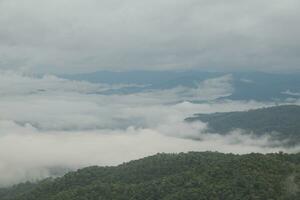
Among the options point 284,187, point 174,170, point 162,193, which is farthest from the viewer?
point 174,170

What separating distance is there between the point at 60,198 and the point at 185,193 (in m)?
28.4

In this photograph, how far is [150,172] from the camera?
13050 centimetres

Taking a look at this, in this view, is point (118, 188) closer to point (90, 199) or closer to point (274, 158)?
point (90, 199)

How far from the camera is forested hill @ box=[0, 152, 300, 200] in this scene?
10131 cm

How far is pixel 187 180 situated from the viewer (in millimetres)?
112438

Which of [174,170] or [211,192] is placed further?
[174,170]

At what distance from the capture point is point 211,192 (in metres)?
103

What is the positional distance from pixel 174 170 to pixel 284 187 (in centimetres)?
3433

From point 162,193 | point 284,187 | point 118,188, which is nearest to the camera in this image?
point 284,187

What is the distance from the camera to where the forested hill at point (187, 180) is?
10131cm

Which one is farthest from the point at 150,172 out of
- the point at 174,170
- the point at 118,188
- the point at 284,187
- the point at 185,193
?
the point at 284,187

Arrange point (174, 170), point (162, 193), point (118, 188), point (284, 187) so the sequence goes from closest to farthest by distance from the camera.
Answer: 1. point (284, 187)
2. point (162, 193)
3. point (118, 188)
4. point (174, 170)

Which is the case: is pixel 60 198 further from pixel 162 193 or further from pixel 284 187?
pixel 284 187

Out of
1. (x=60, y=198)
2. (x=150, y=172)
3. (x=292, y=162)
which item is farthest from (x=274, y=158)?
(x=60, y=198)
